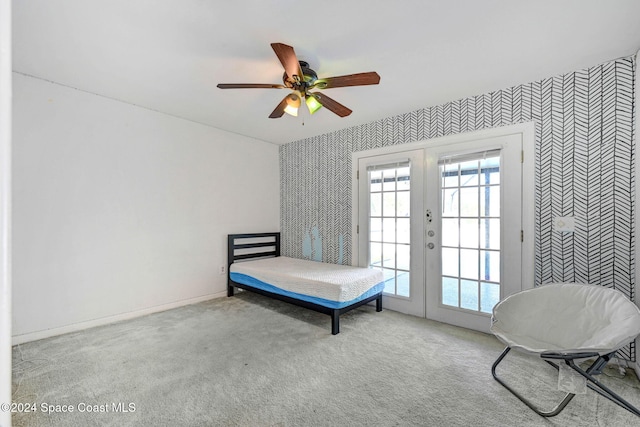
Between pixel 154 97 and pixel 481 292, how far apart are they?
3912 millimetres

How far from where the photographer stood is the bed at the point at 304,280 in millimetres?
2867

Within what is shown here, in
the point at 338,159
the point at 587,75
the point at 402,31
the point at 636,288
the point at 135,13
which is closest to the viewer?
the point at 135,13

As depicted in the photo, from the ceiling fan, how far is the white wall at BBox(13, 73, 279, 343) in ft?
5.39

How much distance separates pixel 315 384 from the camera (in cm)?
201

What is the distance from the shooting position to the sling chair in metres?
1.61

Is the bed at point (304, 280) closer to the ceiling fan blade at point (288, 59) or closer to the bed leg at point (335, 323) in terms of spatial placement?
the bed leg at point (335, 323)

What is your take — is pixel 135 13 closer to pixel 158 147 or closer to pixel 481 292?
pixel 158 147

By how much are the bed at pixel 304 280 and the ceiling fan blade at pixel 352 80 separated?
70.9 inches

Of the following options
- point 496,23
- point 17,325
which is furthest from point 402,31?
point 17,325

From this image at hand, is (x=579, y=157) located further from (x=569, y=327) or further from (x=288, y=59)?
(x=288, y=59)

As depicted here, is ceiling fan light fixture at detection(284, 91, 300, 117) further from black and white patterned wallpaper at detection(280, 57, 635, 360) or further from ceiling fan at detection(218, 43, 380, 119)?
black and white patterned wallpaper at detection(280, 57, 635, 360)

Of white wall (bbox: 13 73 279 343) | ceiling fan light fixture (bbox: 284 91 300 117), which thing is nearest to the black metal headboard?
white wall (bbox: 13 73 279 343)
